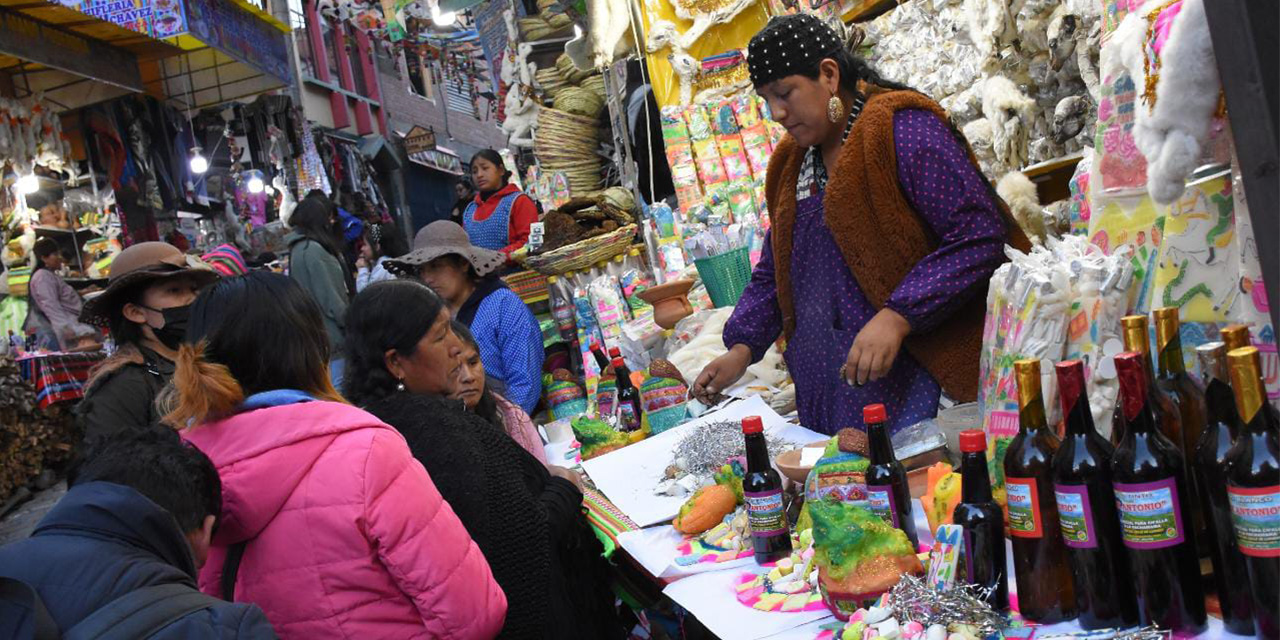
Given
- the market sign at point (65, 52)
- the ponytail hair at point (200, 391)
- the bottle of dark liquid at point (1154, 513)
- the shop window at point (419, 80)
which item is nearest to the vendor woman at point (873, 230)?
the bottle of dark liquid at point (1154, 513)

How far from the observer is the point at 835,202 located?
7.79ft

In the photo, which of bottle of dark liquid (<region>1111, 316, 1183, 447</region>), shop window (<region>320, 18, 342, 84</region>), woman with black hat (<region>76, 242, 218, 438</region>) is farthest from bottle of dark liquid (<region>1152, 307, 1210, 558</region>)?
shop window (<region>320, 18, 342, 84</region>)

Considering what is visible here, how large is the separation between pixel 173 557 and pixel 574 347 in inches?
164

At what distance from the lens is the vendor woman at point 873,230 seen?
2.21 meters

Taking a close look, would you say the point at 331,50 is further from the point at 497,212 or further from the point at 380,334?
Answer: the point at 380,334

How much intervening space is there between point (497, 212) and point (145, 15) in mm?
4308

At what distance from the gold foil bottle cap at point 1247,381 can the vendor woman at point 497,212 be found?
555 centimetres

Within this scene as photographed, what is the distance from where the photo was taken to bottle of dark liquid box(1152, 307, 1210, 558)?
1280 millimetres

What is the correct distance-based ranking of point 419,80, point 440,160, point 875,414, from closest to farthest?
point 875,414 → point 440,160 → point 419,80

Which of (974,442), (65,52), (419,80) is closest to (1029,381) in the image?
(974,442)

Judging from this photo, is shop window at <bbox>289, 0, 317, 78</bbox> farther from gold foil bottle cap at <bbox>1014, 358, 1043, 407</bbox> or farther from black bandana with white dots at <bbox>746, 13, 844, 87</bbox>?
gold foil bottle cap at <bbox>1014, 358, 1043, 407</bbox>

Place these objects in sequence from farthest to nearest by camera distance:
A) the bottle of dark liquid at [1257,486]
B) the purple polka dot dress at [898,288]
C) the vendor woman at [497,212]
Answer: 1. the vendor woman at [497,212]
2. the purple polka dot dress at [898,288]
3. the bottle of dark liquid at [1257,486]

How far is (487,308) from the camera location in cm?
438

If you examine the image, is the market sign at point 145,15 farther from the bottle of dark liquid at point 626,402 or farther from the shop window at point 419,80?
the shop window at point 419,80
